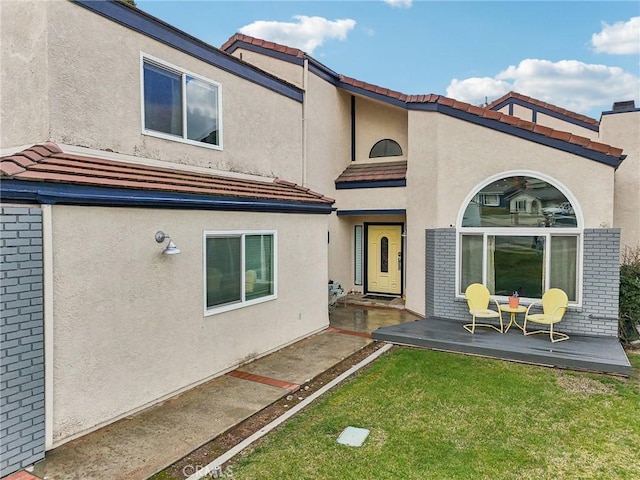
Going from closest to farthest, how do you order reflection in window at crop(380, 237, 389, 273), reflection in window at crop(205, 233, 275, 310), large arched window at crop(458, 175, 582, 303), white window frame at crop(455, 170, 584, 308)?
1. reflection in window at crop(205, 233, 275, 310)
2. white window frame at crop(455, 170, 584, 308)
3. large arched window at crop(458, 175, 582, 303)
4. reflection in window at crop(380, 237, 389, 273)

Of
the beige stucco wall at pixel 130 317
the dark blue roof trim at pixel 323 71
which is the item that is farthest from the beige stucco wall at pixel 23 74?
the dark blue roof trim at pixel 323 71

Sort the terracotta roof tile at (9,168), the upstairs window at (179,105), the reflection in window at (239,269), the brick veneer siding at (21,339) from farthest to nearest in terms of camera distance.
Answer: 1. the reflection in window at (239,269)
2. the upstairs window at (179,105)
3. the terracotta roof tile at (9,168)
4. the brick veneer siding at (21,339)

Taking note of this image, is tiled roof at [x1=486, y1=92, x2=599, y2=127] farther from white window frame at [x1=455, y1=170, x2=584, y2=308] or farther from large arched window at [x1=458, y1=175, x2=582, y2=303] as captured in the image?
large arched window at [x1=458, y1=175, x2=582, y2=303]

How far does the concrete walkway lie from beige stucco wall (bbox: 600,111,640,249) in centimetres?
888

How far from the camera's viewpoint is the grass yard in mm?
4633

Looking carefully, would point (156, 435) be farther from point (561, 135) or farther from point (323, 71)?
point (323, 71)

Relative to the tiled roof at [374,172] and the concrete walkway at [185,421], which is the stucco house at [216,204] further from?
the concrete walkway at [185,421]

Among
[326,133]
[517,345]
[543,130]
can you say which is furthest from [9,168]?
[543,130]

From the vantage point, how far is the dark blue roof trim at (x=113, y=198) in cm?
463

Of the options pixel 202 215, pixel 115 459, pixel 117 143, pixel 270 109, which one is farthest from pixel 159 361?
pixel 270 109

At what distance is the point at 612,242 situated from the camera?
9.19 m

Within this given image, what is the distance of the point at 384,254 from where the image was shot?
49.0 feet

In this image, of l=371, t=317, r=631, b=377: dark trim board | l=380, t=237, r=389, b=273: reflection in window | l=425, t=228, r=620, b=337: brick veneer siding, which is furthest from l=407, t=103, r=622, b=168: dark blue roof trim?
l=380, t=237, r=389, b=273: reflection in window

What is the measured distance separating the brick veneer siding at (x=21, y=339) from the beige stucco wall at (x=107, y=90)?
1.95 meters
